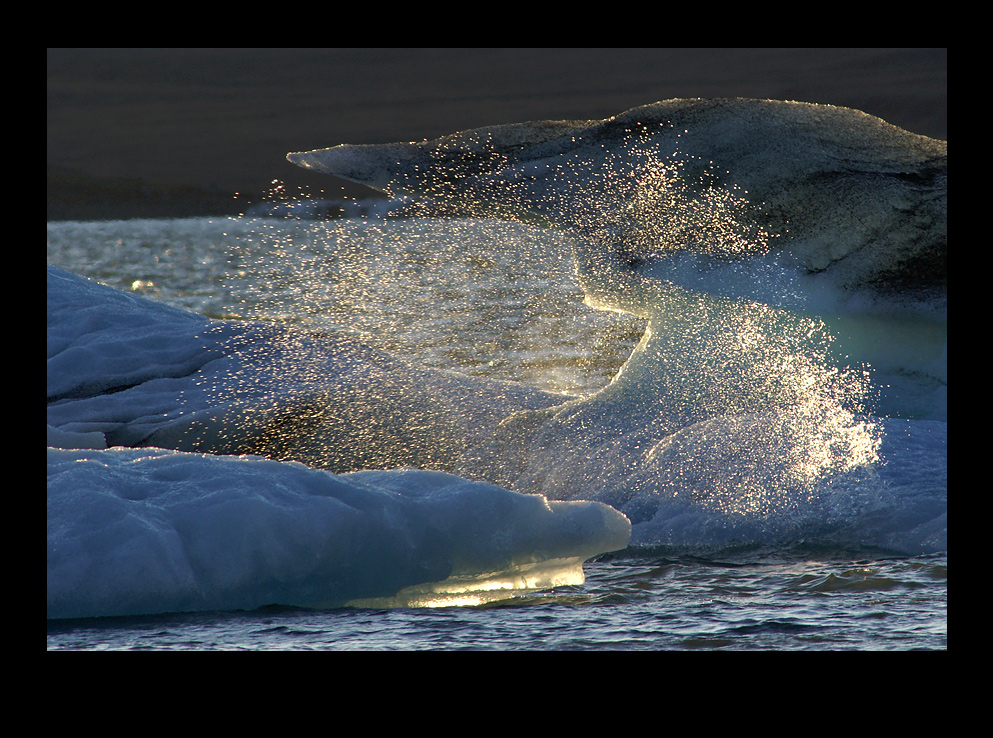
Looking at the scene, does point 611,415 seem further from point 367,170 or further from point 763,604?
point 763,604

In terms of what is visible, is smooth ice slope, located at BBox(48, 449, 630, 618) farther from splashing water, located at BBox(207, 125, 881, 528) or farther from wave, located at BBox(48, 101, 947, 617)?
splashing water, located at BBox(207, 125, 881, 528)

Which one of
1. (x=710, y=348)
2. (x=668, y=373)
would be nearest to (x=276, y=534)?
(x=668, y=373)

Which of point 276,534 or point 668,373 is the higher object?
point 668,373

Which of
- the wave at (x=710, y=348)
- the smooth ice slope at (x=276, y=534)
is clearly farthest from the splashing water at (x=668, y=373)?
the smooth ice slope at (x=276, y=534)

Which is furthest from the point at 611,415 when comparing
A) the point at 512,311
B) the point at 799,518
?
the point at 512,311

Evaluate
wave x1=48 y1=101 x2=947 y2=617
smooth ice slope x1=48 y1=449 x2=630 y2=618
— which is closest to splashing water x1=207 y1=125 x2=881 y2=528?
wave x1=48 y1=101 x2=947 y2=617

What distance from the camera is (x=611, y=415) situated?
8016 mm

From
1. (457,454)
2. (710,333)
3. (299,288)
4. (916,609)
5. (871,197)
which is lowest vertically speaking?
(916,609)

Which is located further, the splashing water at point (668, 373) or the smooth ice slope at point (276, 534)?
the splashing water at point (668, 373)

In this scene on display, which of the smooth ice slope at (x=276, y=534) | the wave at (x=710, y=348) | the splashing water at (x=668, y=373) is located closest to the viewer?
the smooth ice slope at (x=276, y=534)

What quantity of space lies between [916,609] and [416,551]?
234 cm

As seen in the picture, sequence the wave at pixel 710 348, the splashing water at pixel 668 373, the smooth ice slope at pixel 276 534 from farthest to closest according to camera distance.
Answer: the splashing water at pixel 668 373 → the wave at pixel 710 348 → the smooth ice slope at pixel 276 534

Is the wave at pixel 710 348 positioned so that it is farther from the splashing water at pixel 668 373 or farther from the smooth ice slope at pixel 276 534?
the smooth ice slope at pixel 276 534

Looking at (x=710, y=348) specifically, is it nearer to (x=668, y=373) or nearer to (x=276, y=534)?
(x=668, y=373)
